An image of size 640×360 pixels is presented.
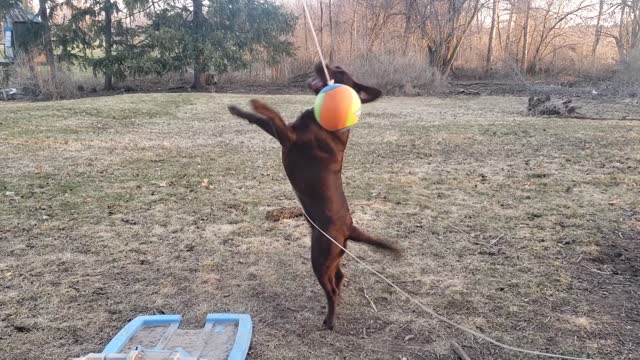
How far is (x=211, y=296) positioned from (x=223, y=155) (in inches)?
158

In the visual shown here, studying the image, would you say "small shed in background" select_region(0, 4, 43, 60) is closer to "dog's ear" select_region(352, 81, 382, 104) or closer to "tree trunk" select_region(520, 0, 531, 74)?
"dog's ear" select_region(352, 81, 382, 104)

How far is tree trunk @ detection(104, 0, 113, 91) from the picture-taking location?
16.5m

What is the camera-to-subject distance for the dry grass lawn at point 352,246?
8.84ft

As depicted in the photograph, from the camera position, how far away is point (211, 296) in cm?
306

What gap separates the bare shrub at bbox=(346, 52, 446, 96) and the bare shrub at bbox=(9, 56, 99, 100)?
28.3 feet

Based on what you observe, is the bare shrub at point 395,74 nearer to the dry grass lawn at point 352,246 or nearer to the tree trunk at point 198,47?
the tree trunk at point 198,47

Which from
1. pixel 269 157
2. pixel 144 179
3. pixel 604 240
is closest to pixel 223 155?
pixel 269 157

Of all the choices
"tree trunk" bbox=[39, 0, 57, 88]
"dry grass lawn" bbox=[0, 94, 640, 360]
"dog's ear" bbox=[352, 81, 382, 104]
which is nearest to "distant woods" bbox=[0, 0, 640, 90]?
"tree trunk" bbox=[39, 0, 57, 88]

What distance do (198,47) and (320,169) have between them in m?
15.5

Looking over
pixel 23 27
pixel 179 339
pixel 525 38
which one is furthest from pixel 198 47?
pixel 179 339

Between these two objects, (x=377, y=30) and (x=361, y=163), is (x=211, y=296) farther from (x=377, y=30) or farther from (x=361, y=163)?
(x=377, y=30)

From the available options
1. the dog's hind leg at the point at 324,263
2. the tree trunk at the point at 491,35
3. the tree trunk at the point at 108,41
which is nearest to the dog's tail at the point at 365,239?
the dog's hind leg at the point at 324,263

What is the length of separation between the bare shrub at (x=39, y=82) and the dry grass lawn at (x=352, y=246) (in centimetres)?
762

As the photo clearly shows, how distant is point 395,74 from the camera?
15.4 meters
